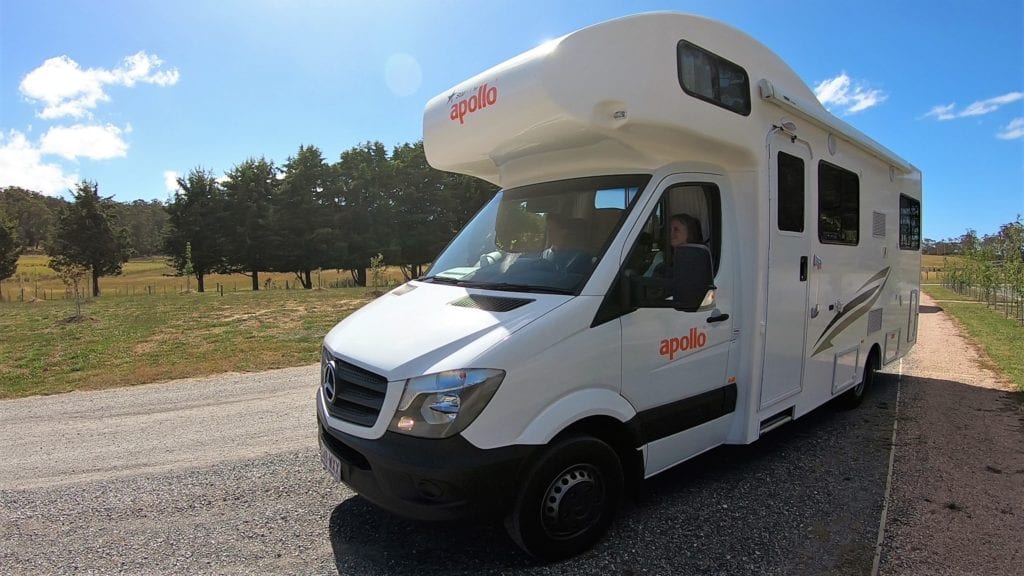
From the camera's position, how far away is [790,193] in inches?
175

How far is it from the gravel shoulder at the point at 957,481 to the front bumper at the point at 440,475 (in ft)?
7.29

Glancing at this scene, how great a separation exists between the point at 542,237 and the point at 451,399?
56.2 inches

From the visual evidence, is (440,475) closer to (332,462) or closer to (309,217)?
(332,462)

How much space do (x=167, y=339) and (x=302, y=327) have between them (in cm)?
286

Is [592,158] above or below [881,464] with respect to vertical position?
above

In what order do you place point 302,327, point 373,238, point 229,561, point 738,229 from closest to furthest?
point 229,561, point 738,229, point 302,327, point 373,238

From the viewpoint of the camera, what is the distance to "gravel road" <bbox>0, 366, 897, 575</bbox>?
3152mm

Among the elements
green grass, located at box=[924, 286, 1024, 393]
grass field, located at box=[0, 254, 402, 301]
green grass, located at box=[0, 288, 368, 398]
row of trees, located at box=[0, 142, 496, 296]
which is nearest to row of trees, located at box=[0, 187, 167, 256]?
grass field, located at box=[0, 254, 402, 301]

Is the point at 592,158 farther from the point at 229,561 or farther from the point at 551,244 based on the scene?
the point at 229,561

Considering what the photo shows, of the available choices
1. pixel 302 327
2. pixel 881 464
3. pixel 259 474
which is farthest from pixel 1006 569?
pixel 302 327

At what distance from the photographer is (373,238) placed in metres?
45.7

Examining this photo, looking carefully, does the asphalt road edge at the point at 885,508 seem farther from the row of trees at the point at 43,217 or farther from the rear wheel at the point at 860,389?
the row of trees at the point at 43,217

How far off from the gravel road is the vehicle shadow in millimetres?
12

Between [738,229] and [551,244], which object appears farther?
[738,229]
